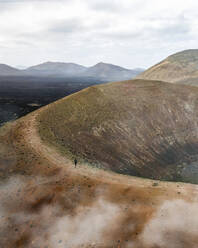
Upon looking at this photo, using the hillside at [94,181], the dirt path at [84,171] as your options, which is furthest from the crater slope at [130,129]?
the dirt path at [84,171]

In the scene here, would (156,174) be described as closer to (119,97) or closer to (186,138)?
(186,138)

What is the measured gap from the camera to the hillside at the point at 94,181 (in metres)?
18.6

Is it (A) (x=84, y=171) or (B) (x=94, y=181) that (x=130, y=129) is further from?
(B) (x=94, y=181)

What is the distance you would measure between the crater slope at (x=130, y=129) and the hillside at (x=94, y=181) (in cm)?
32

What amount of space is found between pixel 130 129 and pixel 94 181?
3098 cm

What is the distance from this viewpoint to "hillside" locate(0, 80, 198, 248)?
18609 mm

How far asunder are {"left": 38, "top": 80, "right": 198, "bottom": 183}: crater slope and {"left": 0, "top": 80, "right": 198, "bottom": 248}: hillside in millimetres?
316

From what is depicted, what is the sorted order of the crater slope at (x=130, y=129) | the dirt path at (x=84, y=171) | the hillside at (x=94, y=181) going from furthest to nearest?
the crater slope at (x=130, y=129)
the dirt path at (x=84, y=171)
the hillside at (x=94, y=181)

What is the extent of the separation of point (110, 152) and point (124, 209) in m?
23.7

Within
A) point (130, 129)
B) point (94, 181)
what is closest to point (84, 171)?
point (94, 181)

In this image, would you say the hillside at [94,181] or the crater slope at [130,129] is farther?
the crater slope at [130,129]

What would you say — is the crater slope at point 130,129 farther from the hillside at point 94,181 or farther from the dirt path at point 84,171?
the dirt path at point 84,171

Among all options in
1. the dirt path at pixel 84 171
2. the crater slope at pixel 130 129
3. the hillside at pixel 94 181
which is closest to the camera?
the hillside at pixel 94 181

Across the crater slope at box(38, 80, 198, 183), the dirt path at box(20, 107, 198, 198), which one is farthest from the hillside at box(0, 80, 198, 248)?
the crater slope at box(38, 80, 198, 183)
